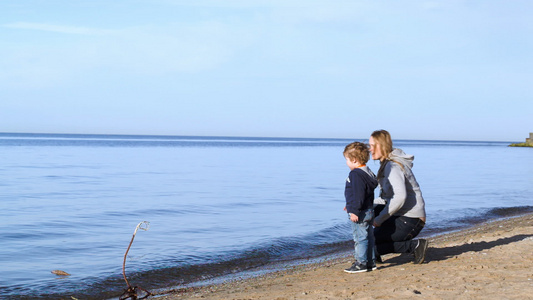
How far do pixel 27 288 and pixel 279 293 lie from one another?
141 inches

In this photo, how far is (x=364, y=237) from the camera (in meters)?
6.02

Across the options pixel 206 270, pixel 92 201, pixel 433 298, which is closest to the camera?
pixel 433 298

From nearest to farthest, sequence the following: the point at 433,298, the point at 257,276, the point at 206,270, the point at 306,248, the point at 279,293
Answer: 1. the point at 433,298
2. the point at 279,293
3. the point at 257,276
4. the point at 206,270
5. the point at 306,248

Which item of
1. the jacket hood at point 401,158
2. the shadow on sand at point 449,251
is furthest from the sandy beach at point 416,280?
the jacket hood at point 401,158

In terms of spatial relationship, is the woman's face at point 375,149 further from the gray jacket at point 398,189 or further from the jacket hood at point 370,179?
the jacket hood at point 370,179

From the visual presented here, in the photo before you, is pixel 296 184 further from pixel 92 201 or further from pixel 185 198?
pixel 92 201

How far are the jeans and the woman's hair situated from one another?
2.70ft

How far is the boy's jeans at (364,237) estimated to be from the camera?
5.90 m

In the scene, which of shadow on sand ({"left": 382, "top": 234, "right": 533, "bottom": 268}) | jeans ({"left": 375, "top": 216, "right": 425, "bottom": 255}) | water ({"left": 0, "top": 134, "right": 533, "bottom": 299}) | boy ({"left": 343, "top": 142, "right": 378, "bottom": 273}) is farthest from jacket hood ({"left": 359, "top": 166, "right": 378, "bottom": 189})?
water ({"left": 0, "top": 134, "right": 533, "bottom": 299})

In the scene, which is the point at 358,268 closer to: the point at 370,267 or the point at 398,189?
the point at 370,267

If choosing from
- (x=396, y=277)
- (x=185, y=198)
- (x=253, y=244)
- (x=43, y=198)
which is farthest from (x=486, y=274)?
(x=43, y=198)

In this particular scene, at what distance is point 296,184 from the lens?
2062 centimetres

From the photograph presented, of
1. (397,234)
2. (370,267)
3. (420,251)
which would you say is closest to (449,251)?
(420,251)

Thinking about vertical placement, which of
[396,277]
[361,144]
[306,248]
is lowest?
[306,248]
